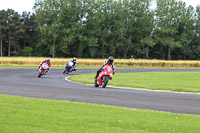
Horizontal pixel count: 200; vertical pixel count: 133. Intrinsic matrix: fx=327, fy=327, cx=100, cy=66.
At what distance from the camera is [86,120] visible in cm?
766

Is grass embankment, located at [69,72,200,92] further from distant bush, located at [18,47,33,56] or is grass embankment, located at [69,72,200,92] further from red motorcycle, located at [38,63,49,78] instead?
distant bush, located at [18,47,33,56]

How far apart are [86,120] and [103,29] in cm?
8125

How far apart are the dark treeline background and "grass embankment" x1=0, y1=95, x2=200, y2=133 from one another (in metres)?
69.4

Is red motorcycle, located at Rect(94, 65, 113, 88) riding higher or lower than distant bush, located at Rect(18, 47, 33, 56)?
lower

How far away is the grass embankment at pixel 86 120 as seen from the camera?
6.74 m

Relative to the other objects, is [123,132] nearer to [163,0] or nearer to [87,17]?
[87,17]

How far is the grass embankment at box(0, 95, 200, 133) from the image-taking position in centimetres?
674

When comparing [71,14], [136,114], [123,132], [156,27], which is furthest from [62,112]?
[156,27]

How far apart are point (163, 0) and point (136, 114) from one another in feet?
272

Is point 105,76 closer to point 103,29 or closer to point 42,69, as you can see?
point 42,69

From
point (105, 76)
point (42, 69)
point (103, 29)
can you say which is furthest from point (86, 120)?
point (103, 29)

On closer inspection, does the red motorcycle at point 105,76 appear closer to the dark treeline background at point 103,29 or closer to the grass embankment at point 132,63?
the grass embankment at point 132,63

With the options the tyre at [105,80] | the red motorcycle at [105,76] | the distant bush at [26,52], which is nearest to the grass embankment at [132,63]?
the distant bush at [26,52]

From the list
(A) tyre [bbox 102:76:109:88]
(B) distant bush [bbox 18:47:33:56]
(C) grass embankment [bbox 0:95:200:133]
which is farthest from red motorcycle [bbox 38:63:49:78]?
(B) distant bush [bbox 18:47:33:56]
